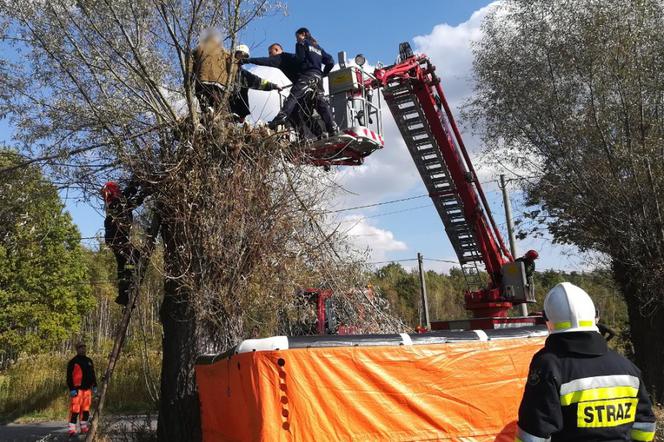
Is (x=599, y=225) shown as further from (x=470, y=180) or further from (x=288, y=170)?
(x=288, y=170)

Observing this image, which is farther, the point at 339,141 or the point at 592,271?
the point at 592,271

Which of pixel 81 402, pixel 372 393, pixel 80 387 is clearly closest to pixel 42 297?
pixel 80 387

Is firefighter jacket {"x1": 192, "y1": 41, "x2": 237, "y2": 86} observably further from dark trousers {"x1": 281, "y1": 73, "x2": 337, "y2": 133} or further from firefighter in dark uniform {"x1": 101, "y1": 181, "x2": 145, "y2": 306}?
firefighter in dark uniform {"x1": 101, "y1": 181, "x2": 145, "y2": 306}

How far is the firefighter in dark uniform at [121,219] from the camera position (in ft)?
22.4

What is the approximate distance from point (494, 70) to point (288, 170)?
759 centimetres

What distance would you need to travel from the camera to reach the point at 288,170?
273 inches

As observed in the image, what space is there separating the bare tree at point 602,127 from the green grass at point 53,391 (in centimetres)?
1114

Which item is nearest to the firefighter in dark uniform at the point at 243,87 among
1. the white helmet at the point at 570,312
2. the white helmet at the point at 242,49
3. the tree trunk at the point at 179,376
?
the white helmet at the point at 242,49

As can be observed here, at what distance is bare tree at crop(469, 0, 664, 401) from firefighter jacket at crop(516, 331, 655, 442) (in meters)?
8.86

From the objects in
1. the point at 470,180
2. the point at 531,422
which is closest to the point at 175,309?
the point at 531,422

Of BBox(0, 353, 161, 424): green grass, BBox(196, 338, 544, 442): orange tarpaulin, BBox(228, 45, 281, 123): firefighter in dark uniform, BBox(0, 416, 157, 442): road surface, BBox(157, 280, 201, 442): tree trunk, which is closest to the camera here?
BBox(196, 338, 544, 442): orange tarpaulin

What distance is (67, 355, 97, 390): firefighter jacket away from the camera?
10.9 metres

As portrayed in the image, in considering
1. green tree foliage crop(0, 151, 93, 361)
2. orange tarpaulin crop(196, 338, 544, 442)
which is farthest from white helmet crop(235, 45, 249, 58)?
green tree foliage crop(0, 151, 93, 361)

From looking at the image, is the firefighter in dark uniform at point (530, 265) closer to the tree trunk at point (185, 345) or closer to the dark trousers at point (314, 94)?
the dark trousers at point (314, 94)
